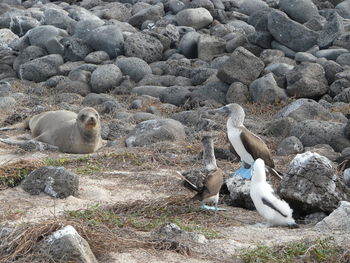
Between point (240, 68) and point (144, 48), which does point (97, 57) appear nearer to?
point (144, 48)

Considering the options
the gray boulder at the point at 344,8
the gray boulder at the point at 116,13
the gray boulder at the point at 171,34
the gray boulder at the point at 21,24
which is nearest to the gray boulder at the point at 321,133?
the gray boulder at the point at 171,34

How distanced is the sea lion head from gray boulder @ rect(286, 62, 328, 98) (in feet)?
16.4

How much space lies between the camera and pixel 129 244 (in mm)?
5906

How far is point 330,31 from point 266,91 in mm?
3805

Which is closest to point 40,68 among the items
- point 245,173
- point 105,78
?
point 105,78

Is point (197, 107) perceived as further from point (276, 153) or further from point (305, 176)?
point (305, 176)

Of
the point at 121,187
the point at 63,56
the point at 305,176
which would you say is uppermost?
the point at 305,176

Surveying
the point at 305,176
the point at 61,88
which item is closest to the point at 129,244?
the point at 305,176

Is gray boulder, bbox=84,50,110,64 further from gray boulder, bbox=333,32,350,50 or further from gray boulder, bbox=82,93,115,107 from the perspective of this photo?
gray boulder, bbox=333,32,350,50

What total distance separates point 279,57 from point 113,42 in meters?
4.35

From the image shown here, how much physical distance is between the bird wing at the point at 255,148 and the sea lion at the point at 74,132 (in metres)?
2.99

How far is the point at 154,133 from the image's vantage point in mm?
11188

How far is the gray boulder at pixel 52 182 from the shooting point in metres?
7.51

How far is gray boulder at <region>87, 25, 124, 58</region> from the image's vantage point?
1839cm
